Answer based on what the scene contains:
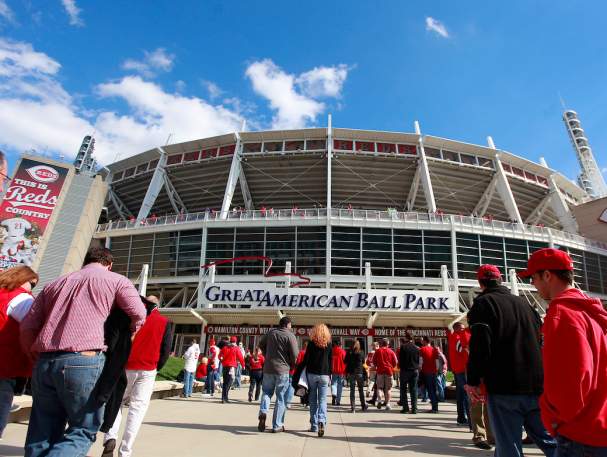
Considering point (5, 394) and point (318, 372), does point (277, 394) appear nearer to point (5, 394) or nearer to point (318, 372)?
point (318, 372)

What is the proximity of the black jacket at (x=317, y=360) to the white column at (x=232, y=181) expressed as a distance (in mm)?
25553

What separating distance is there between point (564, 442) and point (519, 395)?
1054mm

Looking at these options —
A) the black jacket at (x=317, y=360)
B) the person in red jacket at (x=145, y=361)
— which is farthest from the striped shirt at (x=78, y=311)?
the black jacket at (x=317, y=360)

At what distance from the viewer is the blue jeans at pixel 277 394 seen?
252 inches

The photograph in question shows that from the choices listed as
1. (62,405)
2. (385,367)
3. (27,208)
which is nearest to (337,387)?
(385,367)

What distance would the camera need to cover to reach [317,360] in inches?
273

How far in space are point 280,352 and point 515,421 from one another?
4.24 m

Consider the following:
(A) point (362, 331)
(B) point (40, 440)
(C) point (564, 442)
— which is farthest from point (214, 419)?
(A) point (362, 331)

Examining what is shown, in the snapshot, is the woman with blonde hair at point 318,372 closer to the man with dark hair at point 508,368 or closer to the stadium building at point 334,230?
the man with dark hair at point 508,368

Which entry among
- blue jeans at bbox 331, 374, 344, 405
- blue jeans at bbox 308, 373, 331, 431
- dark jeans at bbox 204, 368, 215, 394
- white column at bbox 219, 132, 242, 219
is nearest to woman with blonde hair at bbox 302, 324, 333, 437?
blue jeans at bbox 308, 373, 331, 431

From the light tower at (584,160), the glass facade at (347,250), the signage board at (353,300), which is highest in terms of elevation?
the light tower at (584,160)

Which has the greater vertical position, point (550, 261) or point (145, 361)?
point (550, 261)

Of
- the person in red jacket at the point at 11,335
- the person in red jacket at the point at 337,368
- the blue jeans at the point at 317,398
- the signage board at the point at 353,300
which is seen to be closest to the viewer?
the person in red jacket at the point at 11,335

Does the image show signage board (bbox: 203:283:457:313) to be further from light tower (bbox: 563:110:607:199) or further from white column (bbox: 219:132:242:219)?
light tower (bbox: 563:110:607:199)
